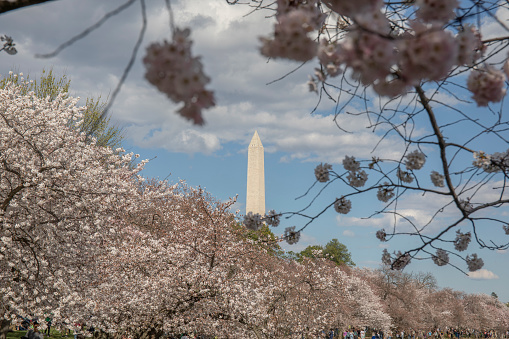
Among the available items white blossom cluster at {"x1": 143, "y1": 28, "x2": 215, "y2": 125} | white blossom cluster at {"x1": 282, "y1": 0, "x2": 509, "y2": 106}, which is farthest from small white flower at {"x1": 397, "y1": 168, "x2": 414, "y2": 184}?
white blossom cluster at {"x1": 143, "y1": 28, "x2": 215, "y2": 125}

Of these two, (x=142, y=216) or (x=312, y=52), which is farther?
(x=142, y=216)

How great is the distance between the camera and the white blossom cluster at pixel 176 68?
1834 mm

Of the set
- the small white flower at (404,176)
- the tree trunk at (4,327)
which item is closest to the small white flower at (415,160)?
the small white flower at (404,176)

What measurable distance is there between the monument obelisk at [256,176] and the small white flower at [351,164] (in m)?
36.9

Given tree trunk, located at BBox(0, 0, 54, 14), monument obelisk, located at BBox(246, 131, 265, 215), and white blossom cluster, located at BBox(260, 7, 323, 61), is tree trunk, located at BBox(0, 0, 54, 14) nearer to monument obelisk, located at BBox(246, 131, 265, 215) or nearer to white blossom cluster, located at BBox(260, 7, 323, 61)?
white blossom cluster, located at BBox(260, 7, 323, 61)

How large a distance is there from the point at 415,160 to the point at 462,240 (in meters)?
1.56

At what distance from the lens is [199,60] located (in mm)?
1841

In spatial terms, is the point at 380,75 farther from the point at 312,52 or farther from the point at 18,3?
the point at 18,3

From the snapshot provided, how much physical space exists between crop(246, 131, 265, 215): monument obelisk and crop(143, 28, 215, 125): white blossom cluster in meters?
39.9

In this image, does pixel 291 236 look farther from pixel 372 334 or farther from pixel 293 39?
pixel 372 334

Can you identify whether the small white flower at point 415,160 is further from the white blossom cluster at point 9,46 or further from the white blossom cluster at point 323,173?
the white blossom cluster at point 9,46

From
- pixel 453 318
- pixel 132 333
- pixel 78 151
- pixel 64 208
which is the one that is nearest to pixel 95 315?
pixel 132 333

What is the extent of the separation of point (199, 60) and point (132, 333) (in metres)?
13.3

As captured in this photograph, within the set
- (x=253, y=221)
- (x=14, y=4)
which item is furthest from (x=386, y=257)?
(x=14, y=4)
